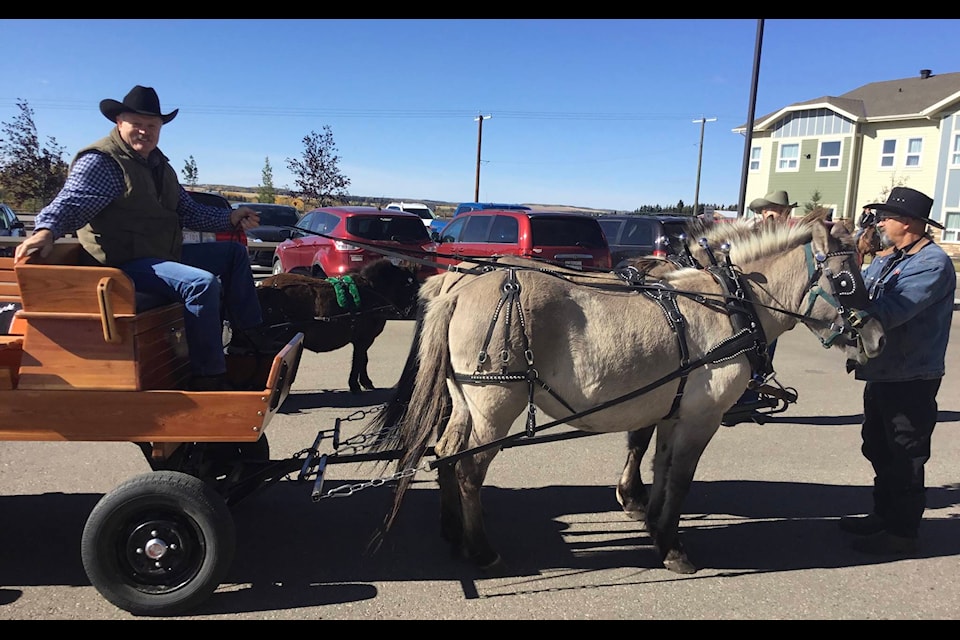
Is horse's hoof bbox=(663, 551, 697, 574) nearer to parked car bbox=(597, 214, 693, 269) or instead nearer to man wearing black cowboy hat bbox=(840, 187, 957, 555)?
man wearing black cowboy hat bbox=(840, 187, 957, 555)

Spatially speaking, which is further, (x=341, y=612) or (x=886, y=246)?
(x=886, y=246)

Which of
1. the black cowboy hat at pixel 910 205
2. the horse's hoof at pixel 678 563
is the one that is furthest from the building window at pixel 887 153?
the horse's hoof at pixel 678 563

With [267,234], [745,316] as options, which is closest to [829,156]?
[267,234]

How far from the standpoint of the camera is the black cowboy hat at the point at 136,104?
3146 millimetres

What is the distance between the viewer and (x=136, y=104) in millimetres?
3158

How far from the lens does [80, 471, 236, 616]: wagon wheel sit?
285cm

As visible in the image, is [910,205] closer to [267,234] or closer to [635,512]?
[635,512]

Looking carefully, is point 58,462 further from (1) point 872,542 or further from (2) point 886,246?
(2) point 886,246

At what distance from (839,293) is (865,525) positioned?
158 cm

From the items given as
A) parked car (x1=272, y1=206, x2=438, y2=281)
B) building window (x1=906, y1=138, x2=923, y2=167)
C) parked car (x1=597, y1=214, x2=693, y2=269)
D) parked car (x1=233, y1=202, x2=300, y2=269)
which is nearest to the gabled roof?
building window (x1=906, y1=138, x2=923, y2=167)

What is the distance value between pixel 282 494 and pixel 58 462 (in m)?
1.72
